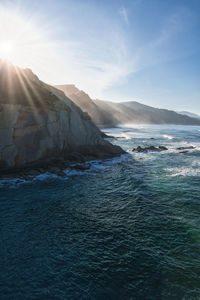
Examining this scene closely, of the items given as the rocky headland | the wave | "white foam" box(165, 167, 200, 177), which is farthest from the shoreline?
"white foam" box(165, 167, 200, 177)

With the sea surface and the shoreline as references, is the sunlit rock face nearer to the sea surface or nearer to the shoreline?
the shoreline

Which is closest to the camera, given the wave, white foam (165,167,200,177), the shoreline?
the wave

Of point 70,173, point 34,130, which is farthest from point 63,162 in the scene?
point 34,130

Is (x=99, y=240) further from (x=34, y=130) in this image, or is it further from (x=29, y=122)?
(x=29, y=122)

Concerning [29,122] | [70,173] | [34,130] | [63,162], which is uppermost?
[29,122]

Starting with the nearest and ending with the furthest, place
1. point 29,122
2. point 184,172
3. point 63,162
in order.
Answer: point 184,172, point 29,122, point 63,162

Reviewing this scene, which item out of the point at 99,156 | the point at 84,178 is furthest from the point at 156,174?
the point at 99,156

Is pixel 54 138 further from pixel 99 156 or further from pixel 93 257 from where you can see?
pixel 93 257
